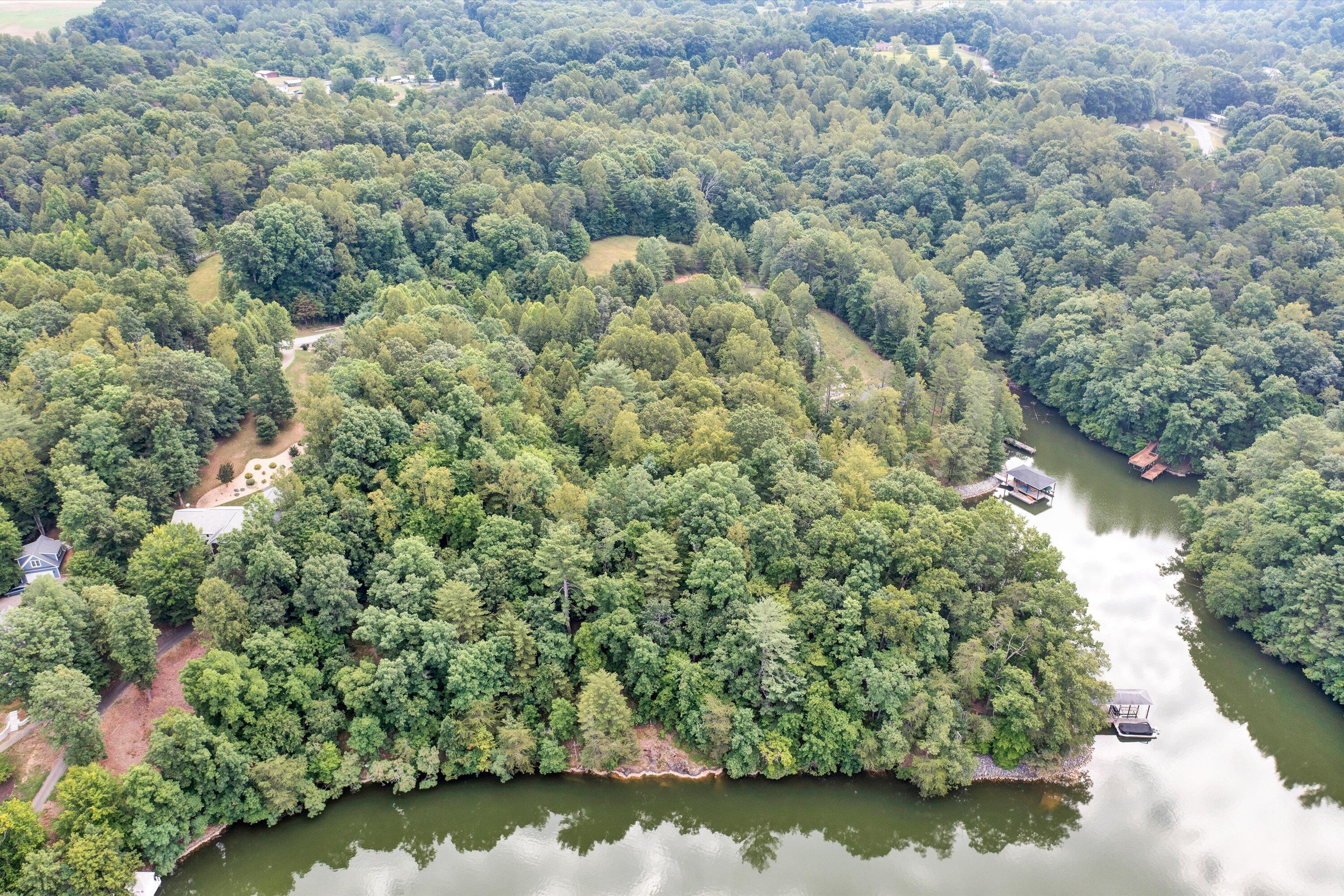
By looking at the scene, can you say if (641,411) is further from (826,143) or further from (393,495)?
(826,143)

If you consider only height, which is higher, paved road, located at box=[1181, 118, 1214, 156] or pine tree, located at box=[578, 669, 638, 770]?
paved road, located at box=[1181, 118, 1214, 156]

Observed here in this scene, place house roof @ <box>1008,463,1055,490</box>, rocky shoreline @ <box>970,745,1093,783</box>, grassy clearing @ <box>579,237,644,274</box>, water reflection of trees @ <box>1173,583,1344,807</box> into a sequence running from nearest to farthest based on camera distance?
rocky shoreline @ <box>970,745,1093,783</box>
water reflection of trees @ <box>1173,583,1344,807</box>
house roof @ <box>1008,463,1055,490</box>
grassy clearing @ <box>579,237,644,274</box>

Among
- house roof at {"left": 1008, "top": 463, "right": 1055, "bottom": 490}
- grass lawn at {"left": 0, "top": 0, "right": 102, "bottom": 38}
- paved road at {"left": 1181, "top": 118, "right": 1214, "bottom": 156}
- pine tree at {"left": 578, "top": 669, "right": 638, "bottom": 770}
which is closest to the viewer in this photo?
pine tree at {"left": 578, "top": 669, "right": 638, "bottom": 770}

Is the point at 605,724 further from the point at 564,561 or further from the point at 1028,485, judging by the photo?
the point at 1028,485

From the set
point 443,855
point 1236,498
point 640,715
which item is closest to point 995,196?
point 1236,498

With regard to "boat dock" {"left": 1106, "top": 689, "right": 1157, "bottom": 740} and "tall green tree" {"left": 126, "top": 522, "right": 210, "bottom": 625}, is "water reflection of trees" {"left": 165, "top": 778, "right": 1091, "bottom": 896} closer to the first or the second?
"boat dock" {"left": 1106, "top": 689, "right": 1157, "bottom": 740}

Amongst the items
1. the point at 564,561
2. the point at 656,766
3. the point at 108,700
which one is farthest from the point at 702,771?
the point at 108,700

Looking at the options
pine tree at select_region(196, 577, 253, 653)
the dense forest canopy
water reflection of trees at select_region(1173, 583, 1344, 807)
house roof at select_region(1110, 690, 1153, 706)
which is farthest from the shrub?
water reflection of trees at select_region(1173, 583, 1344, 807)

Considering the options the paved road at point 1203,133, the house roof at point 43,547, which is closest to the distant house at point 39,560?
the house roof at point 43,547
